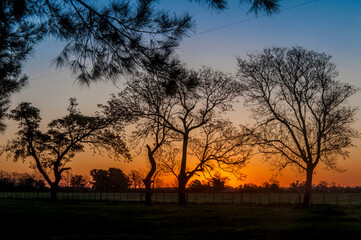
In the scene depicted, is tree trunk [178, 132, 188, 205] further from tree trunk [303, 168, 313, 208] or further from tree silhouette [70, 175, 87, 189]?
tree silhouette [70, 175, 87, 189]

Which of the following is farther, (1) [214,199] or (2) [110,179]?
(2) [110,179]

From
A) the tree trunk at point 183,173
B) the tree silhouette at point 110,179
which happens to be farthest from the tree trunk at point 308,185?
the tree silhouette at point 110,179

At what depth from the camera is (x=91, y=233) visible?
10305 mm

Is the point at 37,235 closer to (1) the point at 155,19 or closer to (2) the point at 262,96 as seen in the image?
(1) the point at 155,19

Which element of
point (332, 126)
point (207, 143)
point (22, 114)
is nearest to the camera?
point (332, 126)

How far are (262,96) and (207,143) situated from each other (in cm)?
610

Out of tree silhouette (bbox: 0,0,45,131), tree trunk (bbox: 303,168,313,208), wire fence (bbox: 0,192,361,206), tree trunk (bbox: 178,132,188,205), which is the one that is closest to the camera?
tree silhouette (bbox: 0,0,45,131)

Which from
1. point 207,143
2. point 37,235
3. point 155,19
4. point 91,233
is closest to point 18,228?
point 37,235

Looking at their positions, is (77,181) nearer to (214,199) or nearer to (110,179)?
(110,179)

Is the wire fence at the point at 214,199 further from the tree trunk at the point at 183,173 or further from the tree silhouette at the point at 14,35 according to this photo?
the tree silhouette at the point at 14,35

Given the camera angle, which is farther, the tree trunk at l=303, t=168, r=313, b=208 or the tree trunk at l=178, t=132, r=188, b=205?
the tree trunk at l=178, t=132, r=188, b=205

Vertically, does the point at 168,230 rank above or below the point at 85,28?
below

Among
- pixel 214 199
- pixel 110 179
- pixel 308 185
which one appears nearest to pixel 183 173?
pixel 308 185

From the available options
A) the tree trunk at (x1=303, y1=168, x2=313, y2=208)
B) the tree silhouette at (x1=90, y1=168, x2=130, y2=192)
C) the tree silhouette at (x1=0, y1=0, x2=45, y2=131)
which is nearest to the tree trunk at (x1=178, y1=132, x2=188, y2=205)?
the tree trunk at (x1=303, y1=168, x2=313, y2=208)
